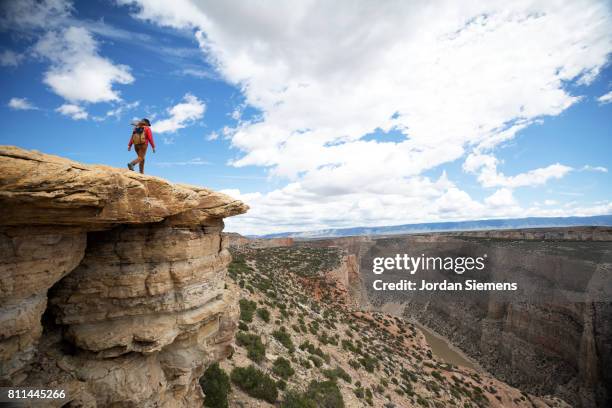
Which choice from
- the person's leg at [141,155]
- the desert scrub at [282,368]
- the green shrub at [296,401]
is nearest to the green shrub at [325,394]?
the green shrub at [296,401]

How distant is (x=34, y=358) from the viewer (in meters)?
5.81

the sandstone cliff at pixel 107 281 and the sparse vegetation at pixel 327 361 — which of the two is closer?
the sandstone cliff at pixel 107 281

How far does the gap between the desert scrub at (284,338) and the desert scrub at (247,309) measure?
1.85m

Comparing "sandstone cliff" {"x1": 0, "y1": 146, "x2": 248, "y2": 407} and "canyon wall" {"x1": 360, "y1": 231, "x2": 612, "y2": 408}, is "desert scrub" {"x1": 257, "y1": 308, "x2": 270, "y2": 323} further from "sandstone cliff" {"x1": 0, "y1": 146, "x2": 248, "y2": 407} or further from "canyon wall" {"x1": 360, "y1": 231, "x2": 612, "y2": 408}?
"canyon wall" {"x1": 360, "y1": 231, "x2": 612, "y2": 408}

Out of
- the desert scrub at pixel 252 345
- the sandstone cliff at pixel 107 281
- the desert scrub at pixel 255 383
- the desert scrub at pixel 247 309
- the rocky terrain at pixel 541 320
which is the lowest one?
the rocky terrain at pixel 541 320

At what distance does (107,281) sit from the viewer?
6539 millimetres

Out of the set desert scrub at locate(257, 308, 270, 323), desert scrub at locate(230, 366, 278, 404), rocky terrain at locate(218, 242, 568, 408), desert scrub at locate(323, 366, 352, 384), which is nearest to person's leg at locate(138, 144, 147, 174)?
rocky terrain at locate(218, 242, 568, 408)

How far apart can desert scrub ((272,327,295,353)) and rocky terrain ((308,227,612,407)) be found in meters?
35.8

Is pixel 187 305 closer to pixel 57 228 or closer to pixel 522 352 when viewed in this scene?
pixel 57 228

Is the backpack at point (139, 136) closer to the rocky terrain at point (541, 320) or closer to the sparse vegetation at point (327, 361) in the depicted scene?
the sparse vegetation at point (327, 361)

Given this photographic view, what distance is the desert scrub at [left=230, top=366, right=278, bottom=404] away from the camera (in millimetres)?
11914

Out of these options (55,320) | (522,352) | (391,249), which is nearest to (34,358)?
(55,320)

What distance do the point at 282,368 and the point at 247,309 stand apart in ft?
17.6

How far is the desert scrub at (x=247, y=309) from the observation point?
1781 centimetres
